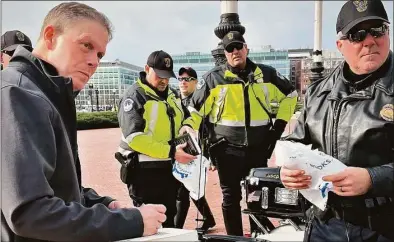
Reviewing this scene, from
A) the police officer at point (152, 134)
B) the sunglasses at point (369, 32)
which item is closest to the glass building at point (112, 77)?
the police officer at point (152, 134)

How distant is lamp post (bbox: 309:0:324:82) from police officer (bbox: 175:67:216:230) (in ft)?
40.8

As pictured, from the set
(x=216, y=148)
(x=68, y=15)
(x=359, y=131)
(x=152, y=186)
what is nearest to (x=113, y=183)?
(x=216, y=148)

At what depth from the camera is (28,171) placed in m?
1.09

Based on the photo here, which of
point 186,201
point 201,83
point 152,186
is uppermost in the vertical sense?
point 201,83

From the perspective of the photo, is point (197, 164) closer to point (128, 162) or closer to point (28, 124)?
point (128, 162)

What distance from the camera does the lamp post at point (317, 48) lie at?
1767cm

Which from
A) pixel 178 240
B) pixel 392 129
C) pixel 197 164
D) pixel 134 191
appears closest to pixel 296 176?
pixel 392 129

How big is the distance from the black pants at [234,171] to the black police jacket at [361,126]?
6.88 feet

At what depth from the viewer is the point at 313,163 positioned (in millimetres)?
1754

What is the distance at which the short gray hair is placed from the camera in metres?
1.35

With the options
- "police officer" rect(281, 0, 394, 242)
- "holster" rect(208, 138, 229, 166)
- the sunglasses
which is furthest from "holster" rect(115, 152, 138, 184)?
the sunglasses

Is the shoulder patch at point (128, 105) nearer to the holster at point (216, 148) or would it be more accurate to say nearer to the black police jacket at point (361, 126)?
the holster at point (216, 148)

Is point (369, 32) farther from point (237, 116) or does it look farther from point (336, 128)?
point (237, 116)

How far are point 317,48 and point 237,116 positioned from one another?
604 inches
